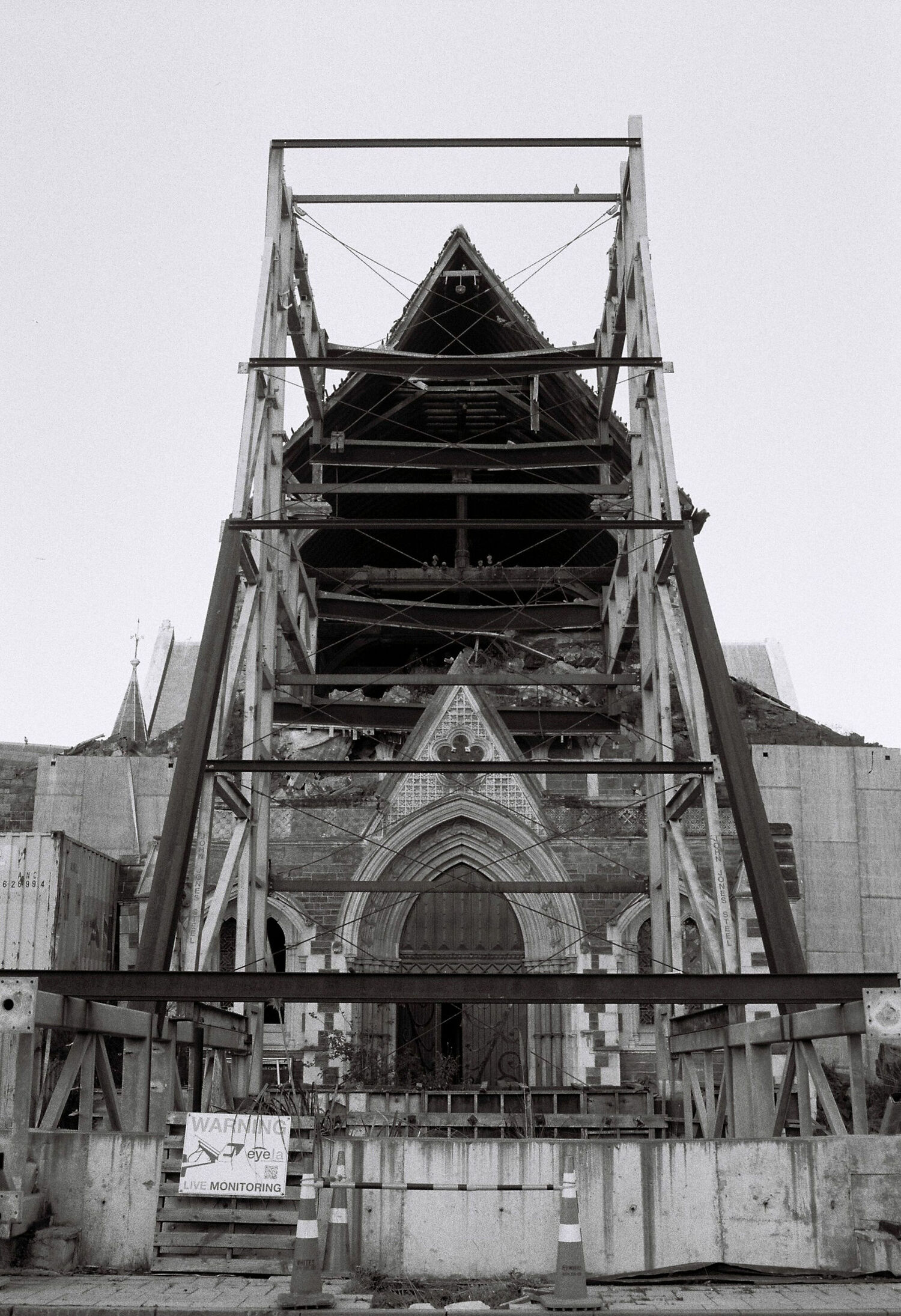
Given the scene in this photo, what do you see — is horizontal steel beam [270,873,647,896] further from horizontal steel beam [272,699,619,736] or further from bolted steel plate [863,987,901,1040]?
bolted steel plate [863,987,901,1040]

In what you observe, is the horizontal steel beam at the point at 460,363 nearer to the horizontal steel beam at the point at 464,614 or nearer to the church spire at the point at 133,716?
the horizontal steel beam at the point at 464,614

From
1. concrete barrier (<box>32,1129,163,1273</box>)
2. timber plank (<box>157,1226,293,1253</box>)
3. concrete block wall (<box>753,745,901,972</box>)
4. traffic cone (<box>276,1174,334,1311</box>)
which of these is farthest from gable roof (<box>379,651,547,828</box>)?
traffic cone (<box>276,1174,334,1311</box>)

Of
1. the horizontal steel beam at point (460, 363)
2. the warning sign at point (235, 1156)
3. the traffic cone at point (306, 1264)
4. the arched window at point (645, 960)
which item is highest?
the horizontal steel beam at point (460, 363)

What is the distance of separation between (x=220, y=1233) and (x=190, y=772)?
16.5 ft

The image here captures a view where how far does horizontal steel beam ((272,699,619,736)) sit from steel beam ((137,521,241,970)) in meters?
5.27

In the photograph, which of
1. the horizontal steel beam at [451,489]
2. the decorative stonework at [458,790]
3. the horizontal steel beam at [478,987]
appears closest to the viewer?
the horizontal steel beam at [478,987]

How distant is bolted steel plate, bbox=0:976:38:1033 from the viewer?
7930mm

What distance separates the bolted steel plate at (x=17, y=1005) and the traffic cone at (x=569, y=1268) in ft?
10.6

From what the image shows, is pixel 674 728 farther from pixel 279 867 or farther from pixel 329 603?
pixel 279 867

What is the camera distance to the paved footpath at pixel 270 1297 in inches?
259

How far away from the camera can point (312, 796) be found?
19.6 m

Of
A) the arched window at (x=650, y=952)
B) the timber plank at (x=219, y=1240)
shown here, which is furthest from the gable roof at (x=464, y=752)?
the timber plank at (x=219, y=1240)

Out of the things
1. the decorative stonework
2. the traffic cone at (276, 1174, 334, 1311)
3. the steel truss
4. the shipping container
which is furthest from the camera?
the decorative stonework

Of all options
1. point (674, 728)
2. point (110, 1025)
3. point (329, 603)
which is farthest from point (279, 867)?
point (110, 1025)
